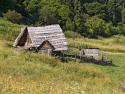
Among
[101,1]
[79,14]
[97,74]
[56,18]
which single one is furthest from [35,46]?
[101,1]

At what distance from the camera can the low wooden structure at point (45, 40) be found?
41594 millimetres

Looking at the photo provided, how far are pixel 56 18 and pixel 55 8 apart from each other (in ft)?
12.6

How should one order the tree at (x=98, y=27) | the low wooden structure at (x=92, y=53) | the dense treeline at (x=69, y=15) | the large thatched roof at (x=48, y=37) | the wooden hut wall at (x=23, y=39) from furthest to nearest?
the tree at (x=98, y=27)
the dense treeline at (x=69, y=15)
the low wooden structure at (x=92, y=53)
the wooden hut wall at (x=23, y=39)
the large thatched roof at (x=48, y=37)

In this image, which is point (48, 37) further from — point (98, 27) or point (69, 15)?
point (69, 15)

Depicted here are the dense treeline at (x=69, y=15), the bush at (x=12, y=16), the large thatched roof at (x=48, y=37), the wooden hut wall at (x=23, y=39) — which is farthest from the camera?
the dense treeline at (x=69, y=15)

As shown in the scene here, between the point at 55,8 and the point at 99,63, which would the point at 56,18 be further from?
the point at 99,63

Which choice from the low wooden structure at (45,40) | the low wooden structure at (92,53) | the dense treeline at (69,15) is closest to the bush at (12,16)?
the dense treeline at (69,15)

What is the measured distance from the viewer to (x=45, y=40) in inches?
1649

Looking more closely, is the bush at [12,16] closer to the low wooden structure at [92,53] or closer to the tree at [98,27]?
the tree at [98,27]

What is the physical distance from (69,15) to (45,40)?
1911 inches

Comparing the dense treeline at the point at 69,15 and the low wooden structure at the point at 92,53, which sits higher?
the low wooden structure at the point at 92,53

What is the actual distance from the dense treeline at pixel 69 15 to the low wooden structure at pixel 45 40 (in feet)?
97.4

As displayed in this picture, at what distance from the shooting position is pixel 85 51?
49.0m

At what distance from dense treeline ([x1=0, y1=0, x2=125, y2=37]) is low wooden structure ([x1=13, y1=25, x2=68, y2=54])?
29702mm
